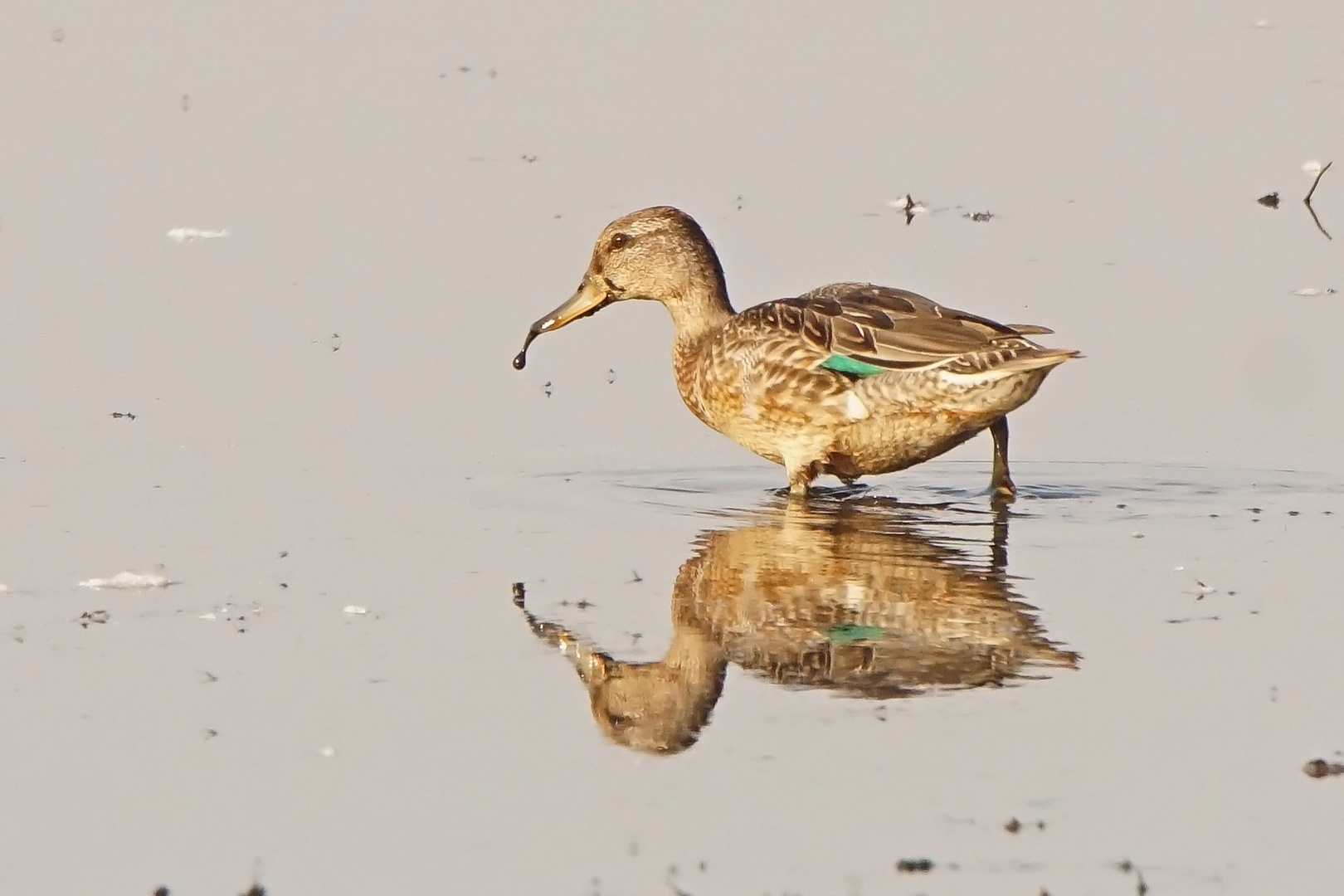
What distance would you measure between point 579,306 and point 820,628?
4.07m

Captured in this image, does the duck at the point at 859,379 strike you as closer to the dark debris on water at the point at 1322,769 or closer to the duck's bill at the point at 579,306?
the duck's bill at the point at 579,306

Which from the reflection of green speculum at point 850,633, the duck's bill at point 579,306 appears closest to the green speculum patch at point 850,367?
the duck's bill at point 579,306

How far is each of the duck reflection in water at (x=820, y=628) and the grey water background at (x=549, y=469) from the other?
0.13 metres

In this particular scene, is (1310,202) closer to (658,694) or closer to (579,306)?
(579,306)

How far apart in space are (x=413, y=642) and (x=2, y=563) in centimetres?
170

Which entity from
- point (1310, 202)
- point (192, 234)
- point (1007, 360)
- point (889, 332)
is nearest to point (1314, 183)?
point (1310, 202)

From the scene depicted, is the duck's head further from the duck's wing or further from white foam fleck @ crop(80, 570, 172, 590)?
white foam fleck @ crop(80, 570, 172, 590)

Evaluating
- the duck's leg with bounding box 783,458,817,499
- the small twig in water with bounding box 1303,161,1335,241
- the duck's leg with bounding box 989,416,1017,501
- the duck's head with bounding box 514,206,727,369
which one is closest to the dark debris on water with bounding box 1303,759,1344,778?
the duck's leg with bounding box 989,416,1017,501

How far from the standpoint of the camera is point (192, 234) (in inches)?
535

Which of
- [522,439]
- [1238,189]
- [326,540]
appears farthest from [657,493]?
[1238,189]

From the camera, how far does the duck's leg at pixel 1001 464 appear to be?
955cm

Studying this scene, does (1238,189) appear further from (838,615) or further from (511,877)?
(511,877)

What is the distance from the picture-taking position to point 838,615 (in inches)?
291

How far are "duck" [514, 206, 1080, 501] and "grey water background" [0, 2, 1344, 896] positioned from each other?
1.20 ft
